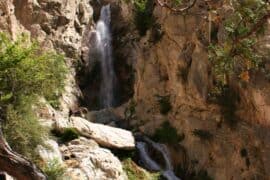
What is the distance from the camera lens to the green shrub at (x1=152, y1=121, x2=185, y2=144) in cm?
2389

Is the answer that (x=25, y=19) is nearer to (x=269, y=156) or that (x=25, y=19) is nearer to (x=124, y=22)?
(x=124, y=22)

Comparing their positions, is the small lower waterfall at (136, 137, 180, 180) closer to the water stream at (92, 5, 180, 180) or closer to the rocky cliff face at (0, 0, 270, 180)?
the water stream at (92, 5, 180, 180)

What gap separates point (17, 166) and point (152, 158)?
53.7 ft

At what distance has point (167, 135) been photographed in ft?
78.7

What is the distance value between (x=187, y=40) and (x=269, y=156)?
22.3ft

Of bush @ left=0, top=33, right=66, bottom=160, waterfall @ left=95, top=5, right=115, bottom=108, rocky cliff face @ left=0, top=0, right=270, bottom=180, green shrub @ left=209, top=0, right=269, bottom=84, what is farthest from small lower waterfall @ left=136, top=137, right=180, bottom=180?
green shrub @ left=209, top=0, right=269, bottom=84

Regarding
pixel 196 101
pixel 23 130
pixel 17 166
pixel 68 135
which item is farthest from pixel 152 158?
pixel 17 166

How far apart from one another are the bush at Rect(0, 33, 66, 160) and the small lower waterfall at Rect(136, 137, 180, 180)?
5881mm

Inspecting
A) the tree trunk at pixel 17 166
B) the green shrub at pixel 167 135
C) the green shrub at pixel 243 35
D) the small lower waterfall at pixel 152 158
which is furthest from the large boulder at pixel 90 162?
the green shrub at pixel 243 35

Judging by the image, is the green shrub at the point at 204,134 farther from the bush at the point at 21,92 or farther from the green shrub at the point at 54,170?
the green shrub at the point at 54,170

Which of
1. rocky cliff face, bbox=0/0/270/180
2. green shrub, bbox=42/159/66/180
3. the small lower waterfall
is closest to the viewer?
green shrub, bbox=42/159/66/180

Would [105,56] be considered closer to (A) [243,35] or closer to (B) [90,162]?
(B) [90,162]

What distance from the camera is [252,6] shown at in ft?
24.6

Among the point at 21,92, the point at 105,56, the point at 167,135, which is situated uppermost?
the point at 21,92
